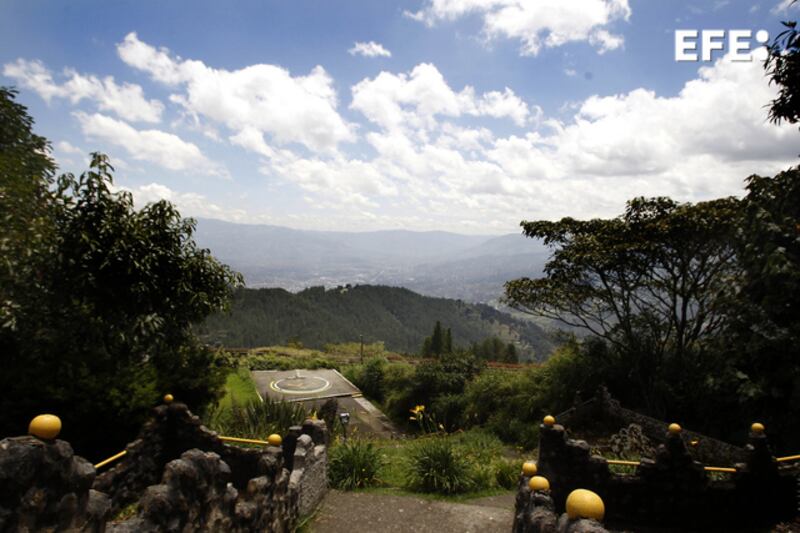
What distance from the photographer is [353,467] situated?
7613 mm

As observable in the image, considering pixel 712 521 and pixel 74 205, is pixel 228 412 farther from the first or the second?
pixel 712 521

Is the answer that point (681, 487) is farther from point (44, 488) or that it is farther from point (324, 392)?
point (324, 392)

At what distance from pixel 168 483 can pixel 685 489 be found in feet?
20.7

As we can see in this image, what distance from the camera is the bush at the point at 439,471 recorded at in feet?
23.8

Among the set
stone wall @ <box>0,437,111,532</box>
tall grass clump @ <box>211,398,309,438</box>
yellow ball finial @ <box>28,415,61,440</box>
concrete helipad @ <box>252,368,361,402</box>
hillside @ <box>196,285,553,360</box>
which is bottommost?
hillside @ <box>196,285,553,360</box>

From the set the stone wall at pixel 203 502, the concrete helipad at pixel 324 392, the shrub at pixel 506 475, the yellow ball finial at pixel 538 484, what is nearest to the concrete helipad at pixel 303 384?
the concrete helipad at pixel 324 392

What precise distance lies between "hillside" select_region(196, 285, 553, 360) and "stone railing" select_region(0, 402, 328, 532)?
46.4 metres

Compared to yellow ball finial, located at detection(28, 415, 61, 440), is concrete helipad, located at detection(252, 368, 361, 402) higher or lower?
lower

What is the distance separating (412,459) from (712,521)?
451 cm

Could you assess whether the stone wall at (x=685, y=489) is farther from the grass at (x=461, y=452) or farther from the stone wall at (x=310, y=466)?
the stone wall at (x=310, y=466)

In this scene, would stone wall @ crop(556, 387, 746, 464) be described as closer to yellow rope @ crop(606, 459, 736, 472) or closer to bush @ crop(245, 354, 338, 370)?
yellow rope @ crop(606, 459, 736, 472)

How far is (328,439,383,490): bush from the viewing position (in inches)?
291

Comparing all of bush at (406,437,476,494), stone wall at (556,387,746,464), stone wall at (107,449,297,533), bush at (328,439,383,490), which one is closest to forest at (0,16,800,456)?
stone wall at (556,387,746,464)

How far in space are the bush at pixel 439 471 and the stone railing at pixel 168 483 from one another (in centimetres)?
163
